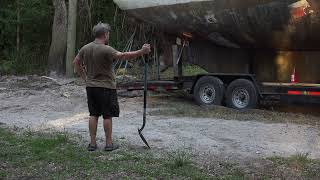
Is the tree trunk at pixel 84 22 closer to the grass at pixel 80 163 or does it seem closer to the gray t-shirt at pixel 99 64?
the grass at pixel 80 163

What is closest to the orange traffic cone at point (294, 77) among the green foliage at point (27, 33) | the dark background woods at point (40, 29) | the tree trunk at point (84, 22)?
the dark background woods at point (40, 29)

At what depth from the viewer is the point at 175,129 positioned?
10250mm

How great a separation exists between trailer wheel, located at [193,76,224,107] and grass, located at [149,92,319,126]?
241 mm

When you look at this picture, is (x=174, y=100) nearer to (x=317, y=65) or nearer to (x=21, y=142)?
(x=317, y=65)

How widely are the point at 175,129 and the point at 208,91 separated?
372 cm

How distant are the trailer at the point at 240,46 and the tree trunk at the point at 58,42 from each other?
7622 millimetres

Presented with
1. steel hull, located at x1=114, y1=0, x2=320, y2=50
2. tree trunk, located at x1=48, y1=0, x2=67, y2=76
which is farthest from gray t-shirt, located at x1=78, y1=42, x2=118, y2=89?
tree trunk, located at x1=48, y1=0, x2=67, y2=76

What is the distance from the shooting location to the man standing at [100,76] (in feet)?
25.4

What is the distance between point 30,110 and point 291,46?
623 cm

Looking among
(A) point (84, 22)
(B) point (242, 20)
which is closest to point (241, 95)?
(B) point (242, 20)

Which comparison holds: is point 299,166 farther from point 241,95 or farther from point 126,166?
point 241,95

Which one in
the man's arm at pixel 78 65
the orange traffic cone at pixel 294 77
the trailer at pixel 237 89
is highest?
the man's arm at pixel 78 65

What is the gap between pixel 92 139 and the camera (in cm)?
799

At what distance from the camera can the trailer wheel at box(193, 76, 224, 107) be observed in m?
13.5
